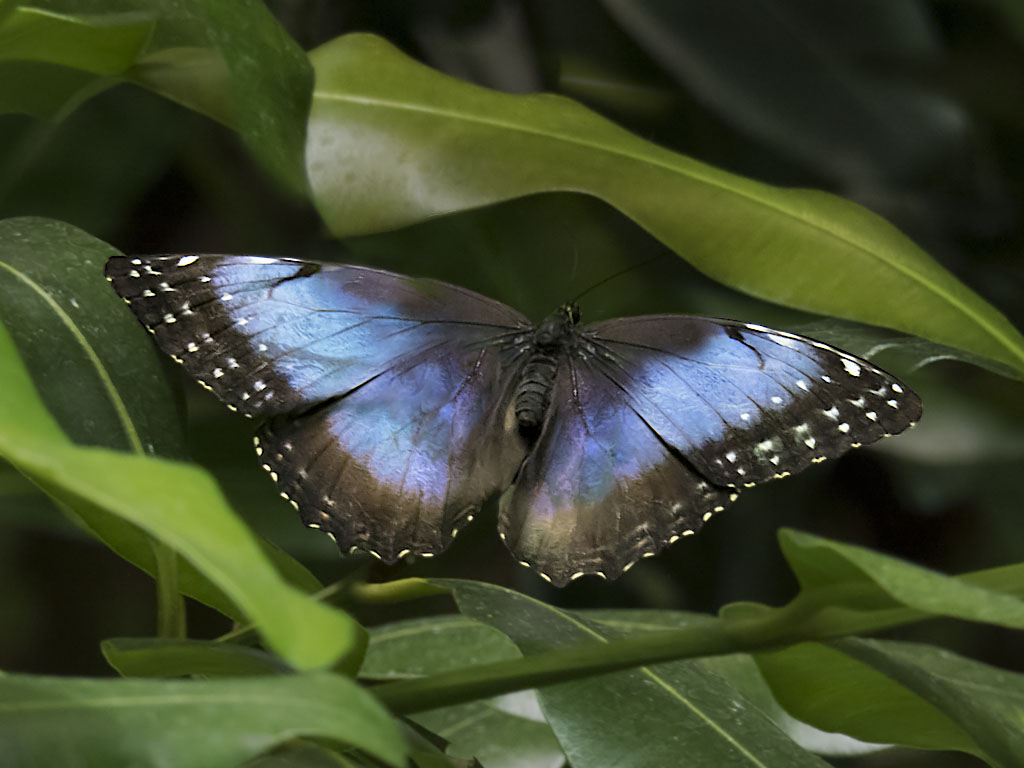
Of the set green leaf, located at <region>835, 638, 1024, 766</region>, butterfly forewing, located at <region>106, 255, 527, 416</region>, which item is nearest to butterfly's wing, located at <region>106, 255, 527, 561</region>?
butterfly forewing, located at <region>106, 255, 527, 416</region>

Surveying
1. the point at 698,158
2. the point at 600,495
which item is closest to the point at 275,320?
the point at 600,495

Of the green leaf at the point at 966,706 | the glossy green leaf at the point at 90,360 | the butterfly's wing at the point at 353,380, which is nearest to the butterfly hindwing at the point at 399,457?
the butterfly's wing at the point at 353,380

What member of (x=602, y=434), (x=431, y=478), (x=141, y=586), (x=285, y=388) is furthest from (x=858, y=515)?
(x=141, y=586)

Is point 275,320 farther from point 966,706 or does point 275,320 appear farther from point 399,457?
point 966,706

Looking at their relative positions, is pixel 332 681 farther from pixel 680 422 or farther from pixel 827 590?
pixel 680 422

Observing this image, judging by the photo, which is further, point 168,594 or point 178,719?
point 168,594

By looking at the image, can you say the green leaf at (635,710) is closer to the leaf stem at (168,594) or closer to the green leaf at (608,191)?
the leaf stem at (168,594)
